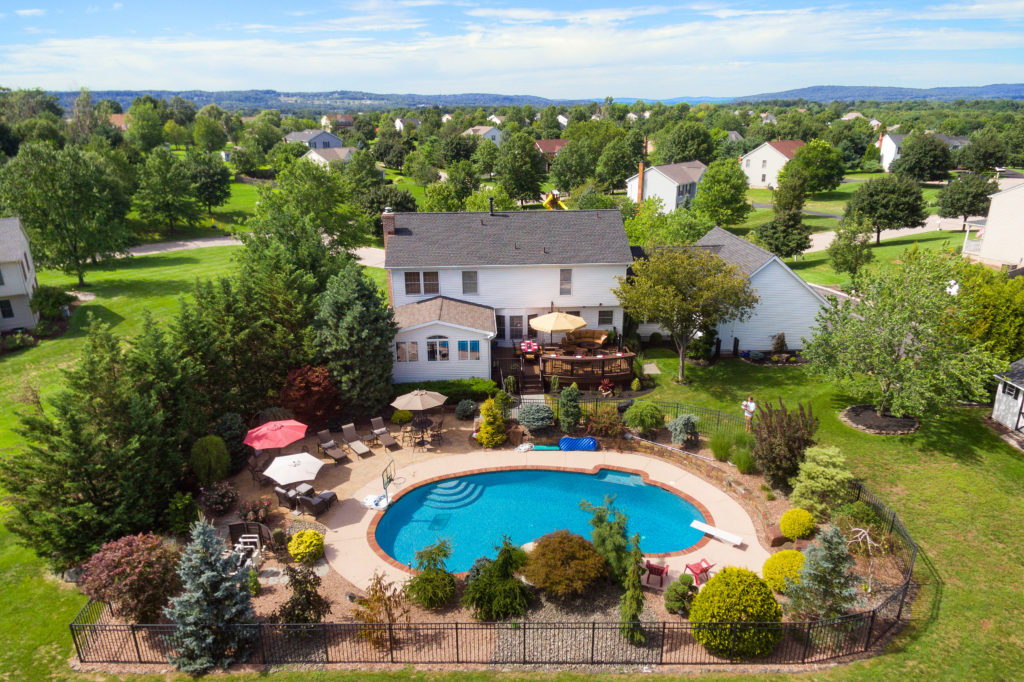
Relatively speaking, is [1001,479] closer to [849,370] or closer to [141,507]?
[849,370]

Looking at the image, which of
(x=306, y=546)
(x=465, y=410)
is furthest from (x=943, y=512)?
(x=306, y=546)

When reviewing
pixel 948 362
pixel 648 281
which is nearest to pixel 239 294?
pixel 648 281

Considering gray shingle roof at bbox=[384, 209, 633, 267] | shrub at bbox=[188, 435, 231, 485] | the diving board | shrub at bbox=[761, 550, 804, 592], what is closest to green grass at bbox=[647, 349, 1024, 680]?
shrub at bbox=[761, 550, 804, 592]

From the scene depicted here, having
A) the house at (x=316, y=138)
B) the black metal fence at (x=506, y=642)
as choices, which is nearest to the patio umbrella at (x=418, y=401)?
the black metal fence at (x=506, y=642)

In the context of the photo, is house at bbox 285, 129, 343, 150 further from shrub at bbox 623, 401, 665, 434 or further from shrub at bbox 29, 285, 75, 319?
shrub at bbox 623, 401, 665, 434

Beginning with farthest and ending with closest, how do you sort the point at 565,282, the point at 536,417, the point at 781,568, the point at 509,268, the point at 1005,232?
the point at 1005,232 → the point at 565,282 → the point at 509,268 → the point at 536,417 → the point at 781,568

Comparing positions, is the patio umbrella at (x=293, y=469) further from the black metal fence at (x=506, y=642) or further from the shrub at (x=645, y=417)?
the shrub at (x=645, y=417)

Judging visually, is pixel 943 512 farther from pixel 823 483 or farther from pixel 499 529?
pixel 499 529
